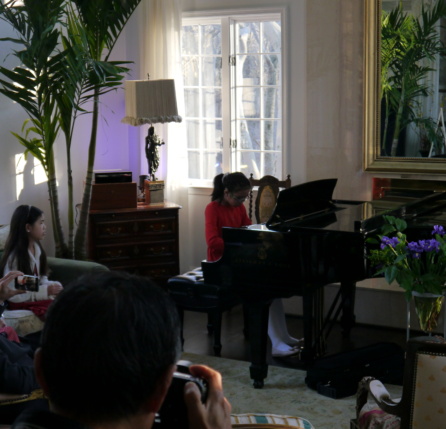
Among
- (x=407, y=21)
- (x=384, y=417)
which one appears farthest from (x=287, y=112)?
(x=384, y=417)

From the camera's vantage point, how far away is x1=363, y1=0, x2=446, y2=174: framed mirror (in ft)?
19.2

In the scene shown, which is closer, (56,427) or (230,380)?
(56,427)

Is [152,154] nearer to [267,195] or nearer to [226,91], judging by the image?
[226,91]

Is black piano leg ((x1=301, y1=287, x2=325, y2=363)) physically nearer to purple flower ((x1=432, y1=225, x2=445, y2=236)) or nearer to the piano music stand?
purple flower ((x1=432, y1=225, x2=445, y2=236))

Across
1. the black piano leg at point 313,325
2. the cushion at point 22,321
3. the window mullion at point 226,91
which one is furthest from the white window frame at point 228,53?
the cushion at point 22,321

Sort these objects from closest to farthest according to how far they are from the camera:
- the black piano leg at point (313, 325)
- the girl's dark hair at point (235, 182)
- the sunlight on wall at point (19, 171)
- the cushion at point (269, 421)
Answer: the cushion at point (269, 421) → the black piano leg at point (313, 325) → the girl's dark hair at point (235, 182) → the sunlight on wall at point (19, 171)

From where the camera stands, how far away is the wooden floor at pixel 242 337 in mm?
5414

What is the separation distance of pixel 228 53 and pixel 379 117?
60.2 inches

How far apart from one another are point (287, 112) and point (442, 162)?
137 cm

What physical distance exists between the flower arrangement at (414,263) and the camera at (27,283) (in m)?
1.84

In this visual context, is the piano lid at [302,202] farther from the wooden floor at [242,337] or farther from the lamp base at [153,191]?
the lamp base at [153,191]

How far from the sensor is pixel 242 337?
226 inches

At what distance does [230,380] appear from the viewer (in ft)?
16.1

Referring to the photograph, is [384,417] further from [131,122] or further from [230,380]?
[131,122]
